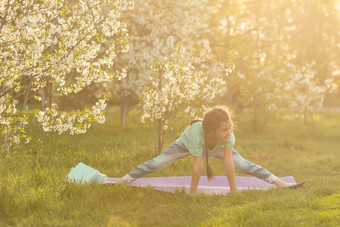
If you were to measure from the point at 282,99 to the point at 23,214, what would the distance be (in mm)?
12485

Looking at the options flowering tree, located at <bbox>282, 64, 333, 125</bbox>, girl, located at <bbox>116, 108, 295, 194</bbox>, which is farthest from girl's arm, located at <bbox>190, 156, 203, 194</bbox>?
flowering tree, located at <bbox>282, 64, 333, 125</bbox>

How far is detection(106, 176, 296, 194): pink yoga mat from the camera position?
6098mm

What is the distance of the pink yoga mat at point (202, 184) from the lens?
6098 millimetres

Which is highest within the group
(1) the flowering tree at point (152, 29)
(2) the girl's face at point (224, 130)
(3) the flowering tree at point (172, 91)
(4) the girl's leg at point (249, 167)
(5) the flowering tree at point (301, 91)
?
(1) the flowering tree at point (152, 29)

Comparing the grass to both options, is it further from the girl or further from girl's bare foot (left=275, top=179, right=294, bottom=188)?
the girl

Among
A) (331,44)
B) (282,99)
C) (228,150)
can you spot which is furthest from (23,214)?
(331,44)

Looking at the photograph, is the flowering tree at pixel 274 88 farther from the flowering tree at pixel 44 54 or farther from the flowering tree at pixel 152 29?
the flowering tree at pixel 44 54

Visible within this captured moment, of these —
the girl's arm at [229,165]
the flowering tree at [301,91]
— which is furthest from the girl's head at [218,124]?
the flowering tree at [301,91]

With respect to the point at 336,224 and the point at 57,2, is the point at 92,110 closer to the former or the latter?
the point at 57,2

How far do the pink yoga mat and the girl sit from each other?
0.21 m

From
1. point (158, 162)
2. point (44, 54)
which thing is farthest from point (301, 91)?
point (44, 54)

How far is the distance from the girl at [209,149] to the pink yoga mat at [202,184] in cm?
21

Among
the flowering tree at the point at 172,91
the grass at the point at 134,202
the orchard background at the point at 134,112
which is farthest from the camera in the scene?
the flowering tree at the point at 172,91

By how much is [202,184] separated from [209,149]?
1028 mm
